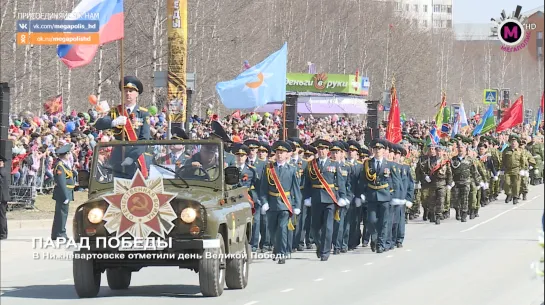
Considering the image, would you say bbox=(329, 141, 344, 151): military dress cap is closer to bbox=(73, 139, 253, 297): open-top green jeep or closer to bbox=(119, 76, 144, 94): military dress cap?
bbox=(119, 76, 144, 94): military dress cap

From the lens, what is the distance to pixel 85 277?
50.0 ft

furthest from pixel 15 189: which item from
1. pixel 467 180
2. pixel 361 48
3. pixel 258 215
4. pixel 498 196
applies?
pixel 361 48

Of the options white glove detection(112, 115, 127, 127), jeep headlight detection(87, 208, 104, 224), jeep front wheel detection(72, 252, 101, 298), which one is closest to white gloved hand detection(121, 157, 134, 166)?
jeep headlight detection(87, 208, 104, 224)

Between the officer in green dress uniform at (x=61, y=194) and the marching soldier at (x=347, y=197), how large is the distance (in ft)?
15.0

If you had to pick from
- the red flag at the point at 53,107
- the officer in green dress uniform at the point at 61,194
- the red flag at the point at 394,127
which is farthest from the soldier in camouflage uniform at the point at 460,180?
the red flag at the point at 53,107

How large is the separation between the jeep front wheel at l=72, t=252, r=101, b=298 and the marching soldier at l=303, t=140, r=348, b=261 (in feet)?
21.8

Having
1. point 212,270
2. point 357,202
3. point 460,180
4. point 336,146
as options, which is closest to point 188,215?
point 212,270

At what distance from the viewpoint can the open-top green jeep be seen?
1503 centimetres

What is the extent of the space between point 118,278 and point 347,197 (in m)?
6.79

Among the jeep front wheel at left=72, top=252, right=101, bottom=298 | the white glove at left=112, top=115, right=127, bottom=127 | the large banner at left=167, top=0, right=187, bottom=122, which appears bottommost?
the jeep front wheel at left=72, top=252, right=101, bottom=298

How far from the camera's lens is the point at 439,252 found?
23.3 m

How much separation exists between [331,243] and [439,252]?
2.06m

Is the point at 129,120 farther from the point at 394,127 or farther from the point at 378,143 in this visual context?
the point at 394,127

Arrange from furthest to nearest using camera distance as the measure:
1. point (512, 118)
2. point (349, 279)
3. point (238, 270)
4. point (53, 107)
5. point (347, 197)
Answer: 1. point (512, 118)
2. point (53, 107)
3. point (347, 197)
4. point (349, 279)
5. point (238, 270)
